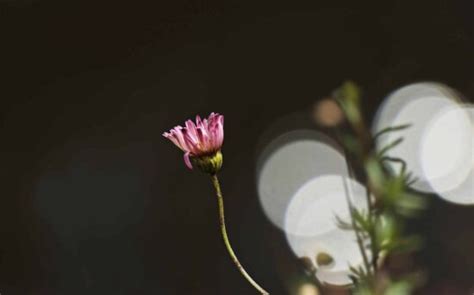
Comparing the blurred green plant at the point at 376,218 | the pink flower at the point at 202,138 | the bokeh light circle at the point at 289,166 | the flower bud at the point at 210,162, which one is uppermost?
the bokeh light circle at the point at 289,166

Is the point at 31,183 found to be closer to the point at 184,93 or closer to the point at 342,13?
the point at 184,93

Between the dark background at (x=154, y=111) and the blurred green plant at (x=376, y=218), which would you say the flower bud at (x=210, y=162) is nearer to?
the blurred green plant at (x=376, y=218)

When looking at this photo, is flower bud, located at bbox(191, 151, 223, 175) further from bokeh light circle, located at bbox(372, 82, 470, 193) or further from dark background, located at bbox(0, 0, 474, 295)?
dark background, located at bbox(0, 0, 474, 295)

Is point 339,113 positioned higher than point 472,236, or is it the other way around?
point 339,113

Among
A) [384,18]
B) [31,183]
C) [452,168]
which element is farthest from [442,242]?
[31,183]

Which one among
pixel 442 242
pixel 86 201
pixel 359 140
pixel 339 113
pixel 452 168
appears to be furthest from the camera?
pixel 86 201

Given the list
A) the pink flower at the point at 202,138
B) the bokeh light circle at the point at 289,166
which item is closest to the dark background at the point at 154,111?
the bokeh light circle at the point at 289,166

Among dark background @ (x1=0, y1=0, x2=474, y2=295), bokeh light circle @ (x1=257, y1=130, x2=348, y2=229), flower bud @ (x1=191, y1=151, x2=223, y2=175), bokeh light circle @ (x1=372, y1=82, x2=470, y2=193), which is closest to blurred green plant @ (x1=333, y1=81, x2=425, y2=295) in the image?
flower bud @ (x1=191, y1=151, x2=223, y2=175)
